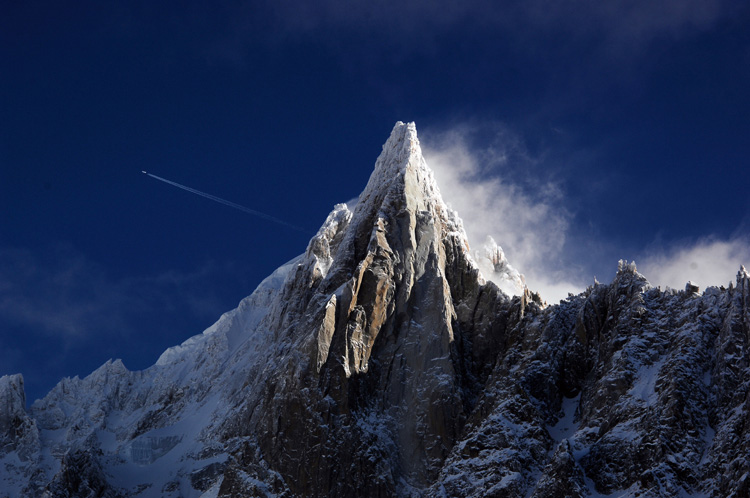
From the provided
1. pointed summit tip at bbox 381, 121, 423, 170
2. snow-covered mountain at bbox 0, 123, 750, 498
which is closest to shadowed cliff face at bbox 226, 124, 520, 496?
snow-covered mountain at bbox 0, 123, 750, 498

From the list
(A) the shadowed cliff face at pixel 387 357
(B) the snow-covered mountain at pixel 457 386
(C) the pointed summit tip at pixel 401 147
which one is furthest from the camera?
(C) the pointed summit tip at pixel 401 147

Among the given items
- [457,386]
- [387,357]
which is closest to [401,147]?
[387,357]

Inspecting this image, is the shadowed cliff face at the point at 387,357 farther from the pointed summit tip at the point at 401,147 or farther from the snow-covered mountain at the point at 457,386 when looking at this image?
the pointed summit tip at the point at 401,147

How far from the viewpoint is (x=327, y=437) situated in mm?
138250

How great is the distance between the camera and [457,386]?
470 ft

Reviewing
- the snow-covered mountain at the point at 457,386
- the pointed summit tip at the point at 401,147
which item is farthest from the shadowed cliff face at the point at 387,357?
the pointed summit tip at the point at 401,147

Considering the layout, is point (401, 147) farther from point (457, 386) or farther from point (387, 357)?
point (457, 386)

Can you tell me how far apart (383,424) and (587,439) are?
116 feet

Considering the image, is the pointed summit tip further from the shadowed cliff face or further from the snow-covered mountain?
the shadowed cliff face

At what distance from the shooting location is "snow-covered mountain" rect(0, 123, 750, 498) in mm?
112688

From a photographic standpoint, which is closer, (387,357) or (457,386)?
(457,386)

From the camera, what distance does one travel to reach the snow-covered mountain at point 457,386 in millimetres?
112688

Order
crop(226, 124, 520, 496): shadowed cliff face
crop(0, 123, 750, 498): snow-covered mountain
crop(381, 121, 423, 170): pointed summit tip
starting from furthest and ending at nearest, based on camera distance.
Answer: crop(381, 121, 423, 170): pointed summit tip, crop(226, 124, 520, 496): shadowed cliff face, crop(0, 123, 750, 498): snow-covered mountain

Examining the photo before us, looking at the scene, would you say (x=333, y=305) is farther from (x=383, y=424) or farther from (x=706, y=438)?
(x=706, y=438)
